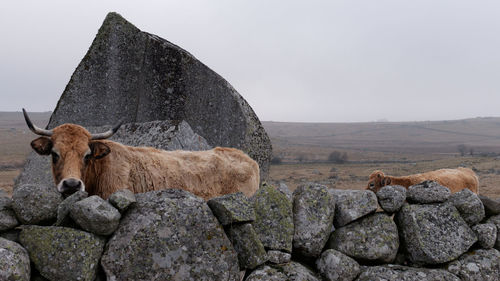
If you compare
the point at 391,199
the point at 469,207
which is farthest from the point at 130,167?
the point at 469,207

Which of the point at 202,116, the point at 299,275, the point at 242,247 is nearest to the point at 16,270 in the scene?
the point at 242,247

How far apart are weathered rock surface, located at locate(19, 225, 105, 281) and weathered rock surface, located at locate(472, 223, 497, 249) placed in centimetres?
463

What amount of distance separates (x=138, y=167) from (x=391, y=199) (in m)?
3.62

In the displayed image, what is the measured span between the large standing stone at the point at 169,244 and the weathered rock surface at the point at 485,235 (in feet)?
10.8

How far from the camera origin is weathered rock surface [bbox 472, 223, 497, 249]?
16.1 ft

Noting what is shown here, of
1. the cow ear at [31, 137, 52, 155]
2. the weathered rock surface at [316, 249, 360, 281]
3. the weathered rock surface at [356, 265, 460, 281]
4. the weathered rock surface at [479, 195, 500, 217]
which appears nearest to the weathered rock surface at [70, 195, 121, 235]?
the cow ear at [31, 137, 52, 155]

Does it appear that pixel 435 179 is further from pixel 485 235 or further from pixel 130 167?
pixel 130 167

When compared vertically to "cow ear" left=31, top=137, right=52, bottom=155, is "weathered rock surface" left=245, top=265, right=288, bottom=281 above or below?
below

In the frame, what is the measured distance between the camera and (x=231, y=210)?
12.9ft

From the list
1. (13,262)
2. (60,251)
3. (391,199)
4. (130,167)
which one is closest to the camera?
(13,262)

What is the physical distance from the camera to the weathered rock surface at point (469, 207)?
491 cm

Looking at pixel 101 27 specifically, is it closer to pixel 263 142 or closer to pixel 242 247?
pixel 263 142

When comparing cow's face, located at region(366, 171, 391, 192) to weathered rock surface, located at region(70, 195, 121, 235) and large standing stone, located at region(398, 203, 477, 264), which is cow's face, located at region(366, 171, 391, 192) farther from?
weathered rock surface, located at region(70, 195, 121, 235)

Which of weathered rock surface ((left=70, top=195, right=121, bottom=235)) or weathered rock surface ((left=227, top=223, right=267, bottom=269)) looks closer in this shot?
weathered rock surface ((left=70, top=195, right=121, bottom=235))
